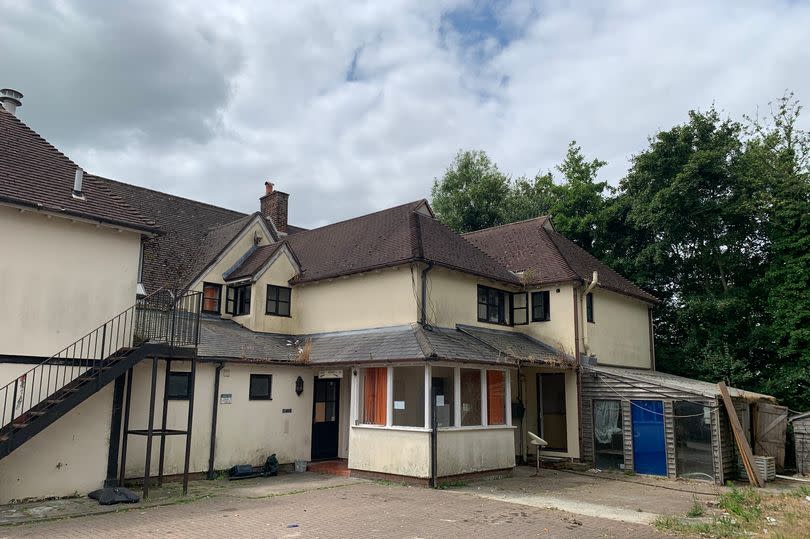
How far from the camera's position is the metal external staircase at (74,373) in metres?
10.7

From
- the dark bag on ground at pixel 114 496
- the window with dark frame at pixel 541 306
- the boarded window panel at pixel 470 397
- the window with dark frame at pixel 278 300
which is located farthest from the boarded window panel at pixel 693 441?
the dark bag on ground at pixel 114 496

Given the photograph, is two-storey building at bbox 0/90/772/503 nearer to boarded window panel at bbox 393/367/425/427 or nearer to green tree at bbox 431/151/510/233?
boarded window panel at bbox 393/367/425/427

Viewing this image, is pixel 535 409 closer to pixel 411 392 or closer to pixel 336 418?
pixel 411 392

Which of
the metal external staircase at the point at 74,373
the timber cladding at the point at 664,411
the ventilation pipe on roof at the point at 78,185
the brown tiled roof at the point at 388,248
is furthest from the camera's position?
the brown tiled roof at the point at 388,248

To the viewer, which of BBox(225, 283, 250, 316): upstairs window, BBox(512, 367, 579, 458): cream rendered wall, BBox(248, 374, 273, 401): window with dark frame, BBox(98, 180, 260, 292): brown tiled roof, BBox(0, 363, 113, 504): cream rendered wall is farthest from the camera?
BBox(225, 283, 250, 316): upstairs window

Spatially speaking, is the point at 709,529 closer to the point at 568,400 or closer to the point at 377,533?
the point at 377,533

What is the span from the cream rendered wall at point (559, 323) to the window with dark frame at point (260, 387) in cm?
855

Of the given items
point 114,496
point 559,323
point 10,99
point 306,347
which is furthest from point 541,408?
point 10,99

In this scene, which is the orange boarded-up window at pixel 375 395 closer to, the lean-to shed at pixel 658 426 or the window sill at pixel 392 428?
the window sill at pixel 392 428

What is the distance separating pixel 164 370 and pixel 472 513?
26.8 ft

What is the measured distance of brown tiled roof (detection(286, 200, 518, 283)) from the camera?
57.0ft

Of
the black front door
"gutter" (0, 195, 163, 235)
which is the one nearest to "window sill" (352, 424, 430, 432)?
the black front door

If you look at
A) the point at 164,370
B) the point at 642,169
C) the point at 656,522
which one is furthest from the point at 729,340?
the point at 164,370

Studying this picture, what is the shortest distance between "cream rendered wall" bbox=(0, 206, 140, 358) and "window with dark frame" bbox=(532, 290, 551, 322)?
39.8ft
